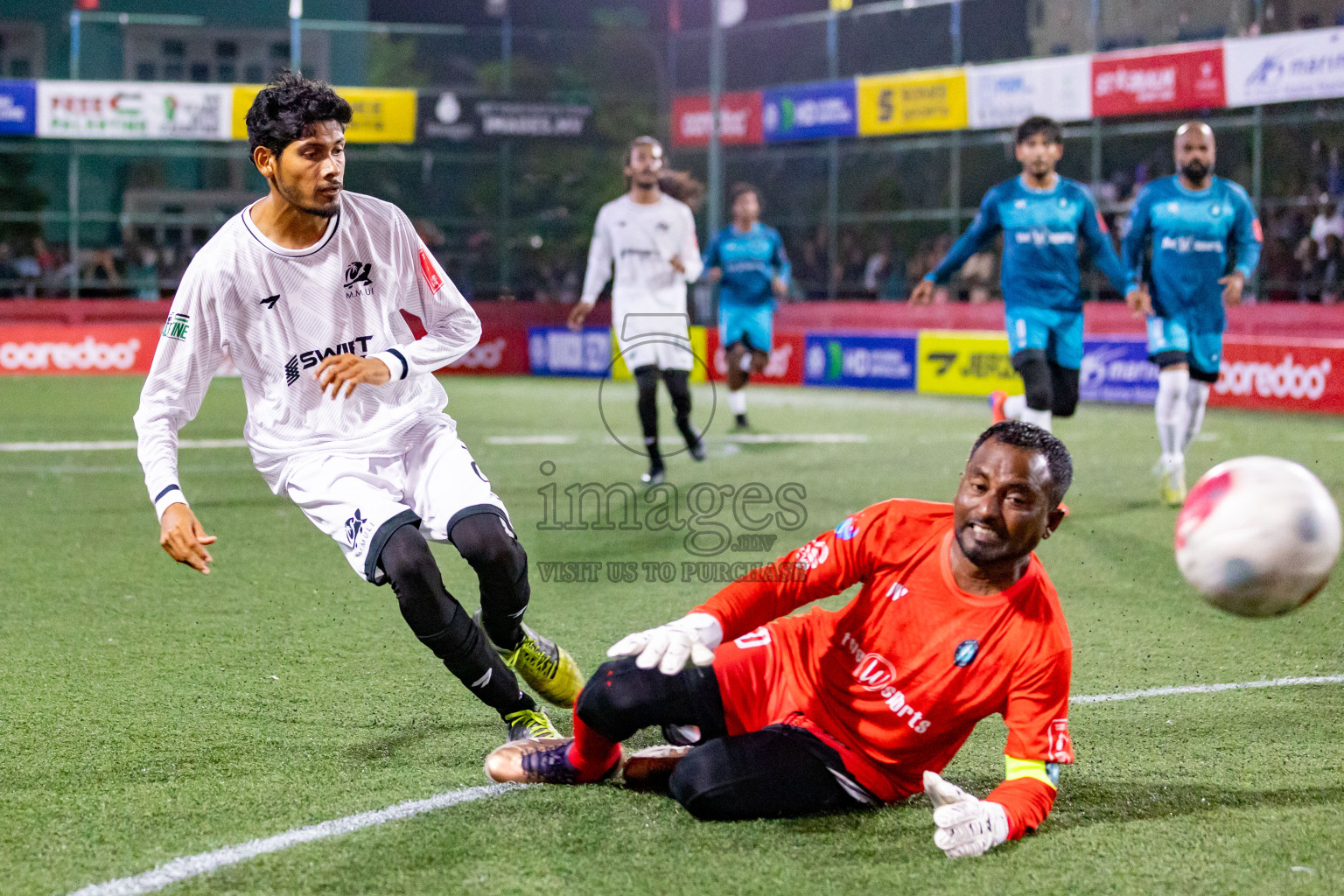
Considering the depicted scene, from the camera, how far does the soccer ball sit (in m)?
3.22

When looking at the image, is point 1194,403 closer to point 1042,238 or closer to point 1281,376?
point 1042,238

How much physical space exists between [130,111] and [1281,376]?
20.3m

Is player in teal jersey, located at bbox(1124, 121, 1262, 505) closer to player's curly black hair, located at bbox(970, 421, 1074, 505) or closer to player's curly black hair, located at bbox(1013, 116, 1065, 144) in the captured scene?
player's curly black hair, located at bbox(1013, 116, 1065, 144)

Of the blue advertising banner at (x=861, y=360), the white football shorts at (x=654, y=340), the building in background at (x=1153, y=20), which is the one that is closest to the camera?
the white football shorts at (x=654, y=340)

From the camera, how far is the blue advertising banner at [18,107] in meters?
26.0

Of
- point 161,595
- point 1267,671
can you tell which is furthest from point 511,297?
point 1267,671

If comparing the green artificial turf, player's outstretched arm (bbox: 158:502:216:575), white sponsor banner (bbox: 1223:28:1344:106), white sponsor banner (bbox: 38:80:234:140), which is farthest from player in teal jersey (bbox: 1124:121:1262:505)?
white sponsor banner (bbox: 38:80:234:140)

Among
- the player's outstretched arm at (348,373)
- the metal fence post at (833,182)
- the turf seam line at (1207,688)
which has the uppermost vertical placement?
the metal fence post at (833,182)

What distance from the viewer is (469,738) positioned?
4289 millimetres

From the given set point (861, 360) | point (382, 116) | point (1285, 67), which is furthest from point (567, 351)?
point (1285, 67)

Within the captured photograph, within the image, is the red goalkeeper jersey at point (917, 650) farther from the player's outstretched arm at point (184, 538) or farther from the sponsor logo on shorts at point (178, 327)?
the sponsor logo on shorts at point (178, 327)

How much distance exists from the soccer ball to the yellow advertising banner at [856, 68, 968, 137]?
20.7 meters

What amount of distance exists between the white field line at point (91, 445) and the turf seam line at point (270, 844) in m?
8.51

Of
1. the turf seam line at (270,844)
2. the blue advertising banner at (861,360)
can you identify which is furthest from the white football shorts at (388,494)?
the blue advertising banner at (861,360)
